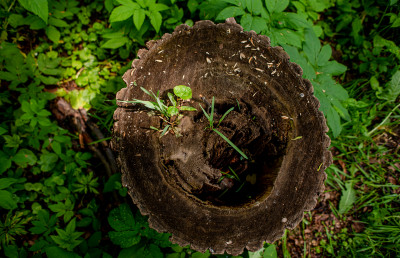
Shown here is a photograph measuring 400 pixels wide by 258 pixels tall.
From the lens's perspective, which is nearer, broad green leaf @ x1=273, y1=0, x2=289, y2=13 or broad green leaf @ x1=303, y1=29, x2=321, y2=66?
broad green leaf @ x1=273, y1=0, x2=289, y2=13

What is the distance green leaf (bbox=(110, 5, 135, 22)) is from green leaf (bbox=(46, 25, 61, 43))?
952 millimetres


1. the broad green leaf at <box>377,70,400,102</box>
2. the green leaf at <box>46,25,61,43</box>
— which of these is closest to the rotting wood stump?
the green leaf at <box>46,25,61,43</box>

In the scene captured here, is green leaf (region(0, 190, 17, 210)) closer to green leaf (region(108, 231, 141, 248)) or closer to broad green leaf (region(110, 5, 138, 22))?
green leaf (region(108, 231, 141, 248))

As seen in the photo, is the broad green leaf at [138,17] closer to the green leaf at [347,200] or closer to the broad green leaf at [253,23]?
the broad green leaf at [253,23]

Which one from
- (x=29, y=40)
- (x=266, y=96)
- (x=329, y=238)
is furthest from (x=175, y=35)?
(x=329, y=238)

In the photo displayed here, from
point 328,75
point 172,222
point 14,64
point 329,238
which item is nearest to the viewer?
point 172,222

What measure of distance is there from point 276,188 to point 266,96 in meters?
0.66

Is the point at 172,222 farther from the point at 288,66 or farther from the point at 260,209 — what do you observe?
the point at 288,66

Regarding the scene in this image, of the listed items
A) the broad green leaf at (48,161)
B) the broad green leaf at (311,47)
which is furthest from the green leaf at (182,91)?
the broad green leaf at (48,161)

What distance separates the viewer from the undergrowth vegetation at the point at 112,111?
1.93 meters

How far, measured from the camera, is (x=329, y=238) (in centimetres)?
239

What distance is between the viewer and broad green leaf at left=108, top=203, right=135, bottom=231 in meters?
1.83

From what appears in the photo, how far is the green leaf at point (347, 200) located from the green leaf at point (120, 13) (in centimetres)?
287

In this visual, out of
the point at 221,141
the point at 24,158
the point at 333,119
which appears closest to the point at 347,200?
the point at 333,119
